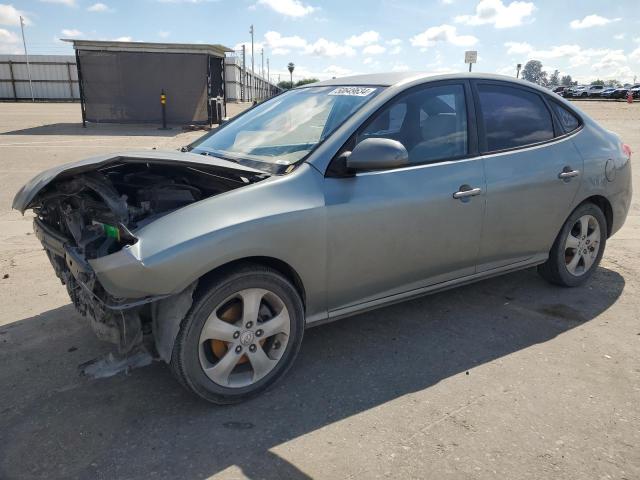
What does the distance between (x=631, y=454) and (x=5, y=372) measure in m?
3.46

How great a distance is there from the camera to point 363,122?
320 cm

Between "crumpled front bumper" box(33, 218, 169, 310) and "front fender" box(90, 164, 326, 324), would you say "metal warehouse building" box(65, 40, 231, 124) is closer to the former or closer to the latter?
"crumpled front bumper" box(33, 218, 169, 310)

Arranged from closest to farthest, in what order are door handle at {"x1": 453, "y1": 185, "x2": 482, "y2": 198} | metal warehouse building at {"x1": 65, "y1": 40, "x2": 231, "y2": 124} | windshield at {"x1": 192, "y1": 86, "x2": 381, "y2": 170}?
windshield at {"x1": 192, "y1": 86, "x2": 381, "y2": 170}
door handle at {"x1": 453, "y1": 185, "x2": 482, "y2": 198}
metal warehouse building at {"x1": 65, "y1": 40, "x2": 231, "y2": 124}

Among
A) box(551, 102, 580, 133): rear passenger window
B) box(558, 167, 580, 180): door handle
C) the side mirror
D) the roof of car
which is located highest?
the roof of car

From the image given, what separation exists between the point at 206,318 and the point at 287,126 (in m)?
1.54

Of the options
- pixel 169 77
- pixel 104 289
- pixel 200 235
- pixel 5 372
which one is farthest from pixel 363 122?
pixel 169 77

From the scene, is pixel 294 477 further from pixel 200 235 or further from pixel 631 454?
pixel 631 454

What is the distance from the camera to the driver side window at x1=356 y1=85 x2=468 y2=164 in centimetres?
339

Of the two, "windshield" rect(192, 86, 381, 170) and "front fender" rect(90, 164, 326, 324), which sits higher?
"windshield" rect(192, 86, 381, 170)

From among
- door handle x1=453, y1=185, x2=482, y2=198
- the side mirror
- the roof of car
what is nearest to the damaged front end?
the side mirror

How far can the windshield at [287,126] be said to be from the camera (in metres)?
3.29

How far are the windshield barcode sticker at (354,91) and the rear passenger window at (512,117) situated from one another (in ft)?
2.90

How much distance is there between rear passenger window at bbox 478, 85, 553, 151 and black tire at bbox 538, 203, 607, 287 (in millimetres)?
713

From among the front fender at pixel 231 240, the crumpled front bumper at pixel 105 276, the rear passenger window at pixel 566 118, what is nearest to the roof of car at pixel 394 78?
the rear passenger window at pixel 566 118
